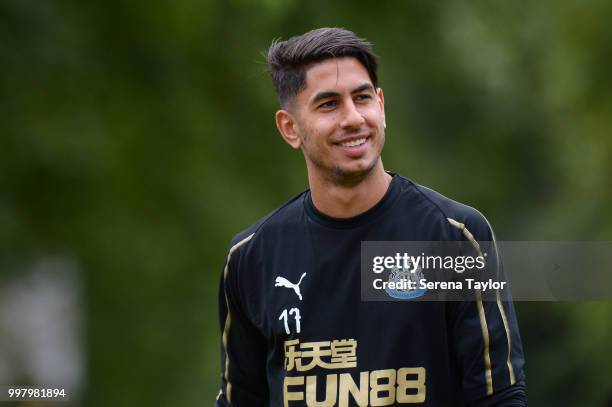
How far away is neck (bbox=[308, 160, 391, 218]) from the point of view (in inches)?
203

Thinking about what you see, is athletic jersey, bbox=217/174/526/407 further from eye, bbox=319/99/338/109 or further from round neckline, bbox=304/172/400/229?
eye, bbox=319/99/338/109

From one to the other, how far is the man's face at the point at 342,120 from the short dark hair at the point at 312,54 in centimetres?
3

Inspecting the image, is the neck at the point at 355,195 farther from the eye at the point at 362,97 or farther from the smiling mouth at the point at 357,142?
the eye at the point at 362,97

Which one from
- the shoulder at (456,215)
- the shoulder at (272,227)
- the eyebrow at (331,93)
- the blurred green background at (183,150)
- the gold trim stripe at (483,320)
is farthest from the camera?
the blurred green background at (183,150)

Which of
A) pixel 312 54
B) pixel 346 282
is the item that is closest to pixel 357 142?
pixel 312 54

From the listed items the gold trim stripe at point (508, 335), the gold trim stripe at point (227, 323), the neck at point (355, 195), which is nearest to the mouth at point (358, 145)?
the neck at point (355, 195)

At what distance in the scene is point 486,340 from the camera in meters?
4.93

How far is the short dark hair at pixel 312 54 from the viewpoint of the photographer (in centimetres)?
521

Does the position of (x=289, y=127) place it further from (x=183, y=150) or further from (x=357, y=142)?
(x=183, y=150)

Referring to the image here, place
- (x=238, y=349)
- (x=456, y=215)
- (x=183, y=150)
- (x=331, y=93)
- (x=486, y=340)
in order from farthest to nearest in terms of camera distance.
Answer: (x=183, y=150), (x=238, y=349), (x=331, y=93), (x=456, y=215), (x=486, y=340)

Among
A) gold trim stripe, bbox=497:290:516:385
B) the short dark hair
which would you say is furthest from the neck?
gold trim stripe, bbox=497:290:516:385

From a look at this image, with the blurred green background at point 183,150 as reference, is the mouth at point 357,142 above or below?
below

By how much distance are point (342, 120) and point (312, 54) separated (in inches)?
12.1

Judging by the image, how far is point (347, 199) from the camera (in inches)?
203
